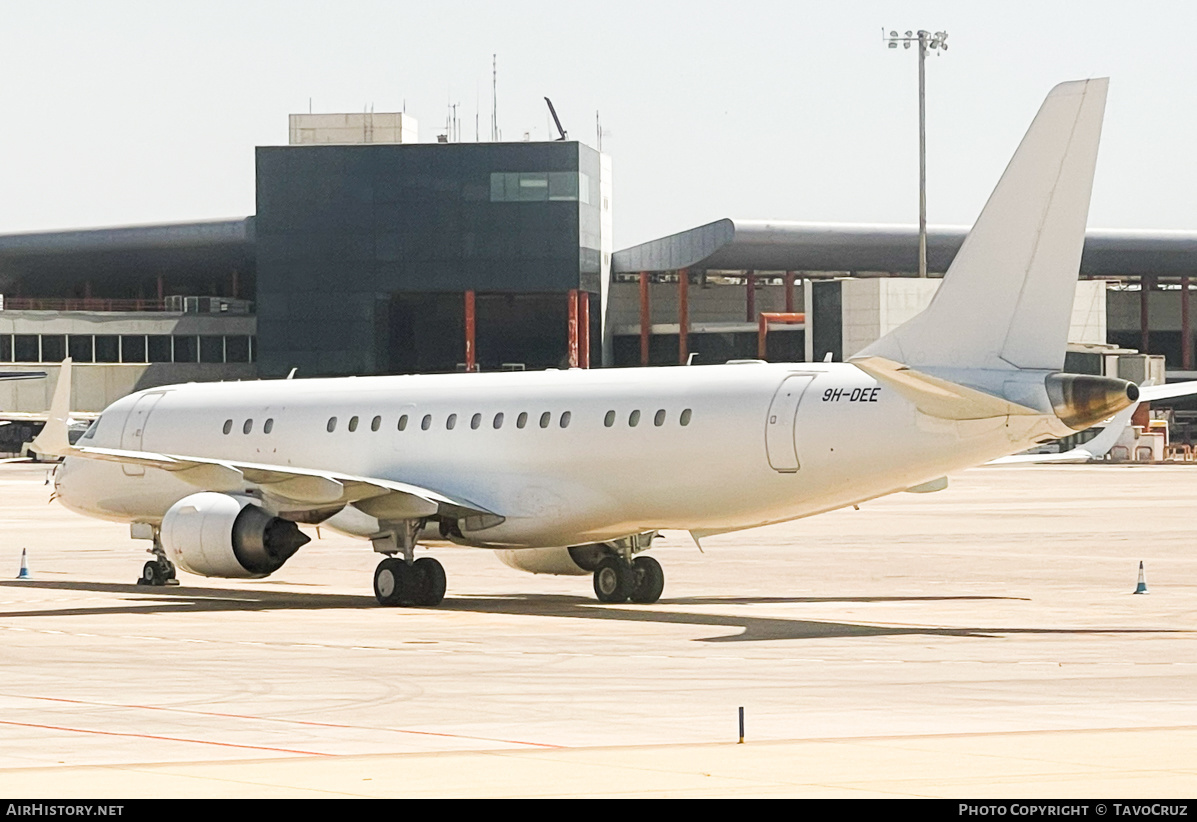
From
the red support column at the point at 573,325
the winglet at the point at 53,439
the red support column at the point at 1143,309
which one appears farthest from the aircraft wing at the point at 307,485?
the red support column at the point at 1143,309

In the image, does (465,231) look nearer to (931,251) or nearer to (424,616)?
(931,251)

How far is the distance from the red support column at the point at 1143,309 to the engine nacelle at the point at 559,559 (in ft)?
288

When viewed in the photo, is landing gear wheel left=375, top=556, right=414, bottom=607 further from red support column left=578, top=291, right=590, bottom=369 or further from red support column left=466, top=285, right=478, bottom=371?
red support column left=578, top=291, right=590, bottom=369

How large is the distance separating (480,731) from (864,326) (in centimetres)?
7742

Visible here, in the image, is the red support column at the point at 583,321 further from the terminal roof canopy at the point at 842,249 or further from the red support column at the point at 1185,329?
the red support column at the point at 1185,329

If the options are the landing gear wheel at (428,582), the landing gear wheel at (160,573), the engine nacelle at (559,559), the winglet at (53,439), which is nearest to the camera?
the landing gear wheel at (428,582)

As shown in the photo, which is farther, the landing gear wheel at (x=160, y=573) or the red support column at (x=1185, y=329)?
the red support column at (x=1185, y=329)

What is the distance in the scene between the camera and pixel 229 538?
30672 millimetres

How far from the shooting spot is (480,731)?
15.9m

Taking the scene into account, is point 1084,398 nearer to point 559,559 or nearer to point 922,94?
point 559,559

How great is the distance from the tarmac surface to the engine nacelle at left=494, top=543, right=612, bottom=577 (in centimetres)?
51

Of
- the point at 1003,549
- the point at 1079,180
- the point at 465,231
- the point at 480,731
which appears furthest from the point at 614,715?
the point at 465,231

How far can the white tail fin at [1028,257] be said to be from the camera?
81.9 feet

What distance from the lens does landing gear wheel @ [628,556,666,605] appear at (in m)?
31.6
